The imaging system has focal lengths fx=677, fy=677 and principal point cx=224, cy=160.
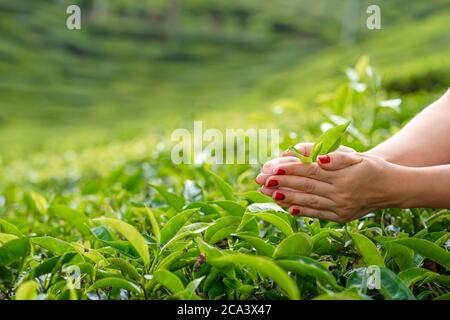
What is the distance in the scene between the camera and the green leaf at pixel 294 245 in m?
1.14

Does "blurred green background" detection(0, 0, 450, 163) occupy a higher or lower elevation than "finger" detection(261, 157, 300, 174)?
higher

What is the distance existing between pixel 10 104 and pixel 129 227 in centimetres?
1912

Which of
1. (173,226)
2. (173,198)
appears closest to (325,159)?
(173,226)

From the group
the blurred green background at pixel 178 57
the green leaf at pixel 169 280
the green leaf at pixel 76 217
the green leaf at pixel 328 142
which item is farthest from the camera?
the blurred green background at pixel 178 57

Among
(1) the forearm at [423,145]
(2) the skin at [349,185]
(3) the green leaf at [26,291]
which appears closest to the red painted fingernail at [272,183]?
(2) the skin at [349,185]

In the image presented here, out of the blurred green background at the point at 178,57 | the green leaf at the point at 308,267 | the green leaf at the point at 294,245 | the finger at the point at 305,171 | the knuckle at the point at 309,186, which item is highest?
the blurred green background at the point at 178,57

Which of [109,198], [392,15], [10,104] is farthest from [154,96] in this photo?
[109,198]

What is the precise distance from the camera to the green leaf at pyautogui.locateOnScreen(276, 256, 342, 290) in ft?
3.52

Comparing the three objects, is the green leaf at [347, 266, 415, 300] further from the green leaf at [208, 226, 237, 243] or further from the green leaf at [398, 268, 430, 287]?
the green leaf at [208, 226, 237, 243]

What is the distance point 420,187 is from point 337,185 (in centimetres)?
17

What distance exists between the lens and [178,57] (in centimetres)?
2678

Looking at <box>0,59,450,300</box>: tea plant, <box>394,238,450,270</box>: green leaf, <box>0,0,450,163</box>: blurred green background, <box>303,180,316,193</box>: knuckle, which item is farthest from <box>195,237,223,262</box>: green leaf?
<box>0,0,450,163</box>: blurred green background

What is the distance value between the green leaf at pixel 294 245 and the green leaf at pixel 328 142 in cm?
24

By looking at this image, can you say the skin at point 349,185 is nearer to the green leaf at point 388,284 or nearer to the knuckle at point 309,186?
the knuckle at point 309,186
